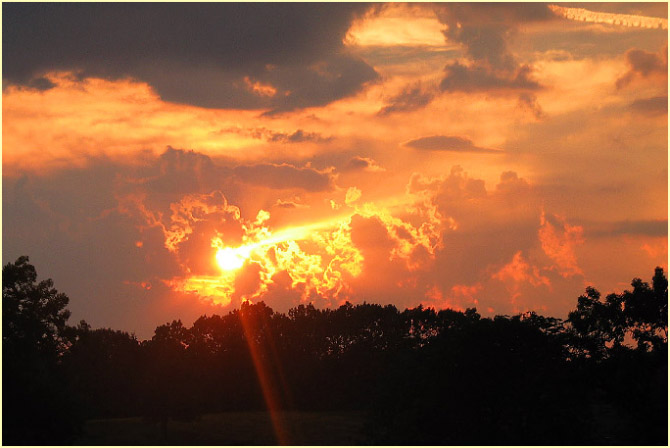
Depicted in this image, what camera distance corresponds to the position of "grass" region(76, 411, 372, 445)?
67375mm

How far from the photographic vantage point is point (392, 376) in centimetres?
5816

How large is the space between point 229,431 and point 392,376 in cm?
2200

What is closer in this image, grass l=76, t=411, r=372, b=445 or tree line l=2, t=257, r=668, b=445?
tree line l=2, t=257, r=668, b=445

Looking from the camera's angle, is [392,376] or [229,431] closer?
[392,376]

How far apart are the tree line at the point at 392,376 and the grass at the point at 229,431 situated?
1.89m

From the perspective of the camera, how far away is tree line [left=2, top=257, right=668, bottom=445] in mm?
51531

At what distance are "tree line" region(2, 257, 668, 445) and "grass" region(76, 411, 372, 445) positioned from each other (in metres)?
1.89

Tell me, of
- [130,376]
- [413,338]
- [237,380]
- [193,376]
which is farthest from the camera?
[413,338]

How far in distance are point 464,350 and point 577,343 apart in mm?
19820

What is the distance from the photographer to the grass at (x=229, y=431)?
221 feet

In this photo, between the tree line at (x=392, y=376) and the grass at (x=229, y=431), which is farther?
the grass at (x=229, y=431)

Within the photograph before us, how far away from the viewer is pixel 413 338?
382ft

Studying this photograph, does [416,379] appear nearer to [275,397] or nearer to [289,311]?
[275,397]

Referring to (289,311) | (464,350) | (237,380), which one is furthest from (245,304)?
(464,350)
